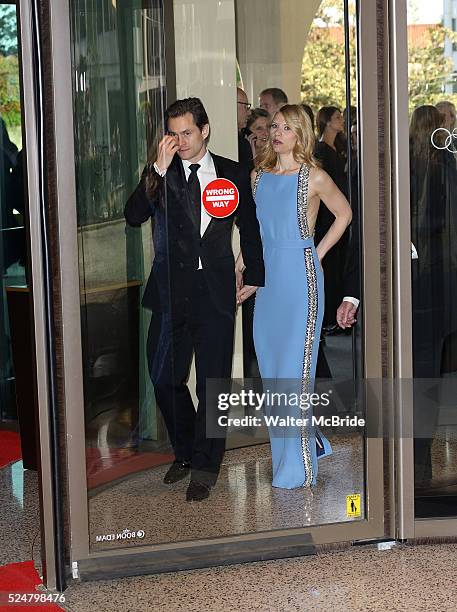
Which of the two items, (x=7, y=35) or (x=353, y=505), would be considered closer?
(x=353, y=505)

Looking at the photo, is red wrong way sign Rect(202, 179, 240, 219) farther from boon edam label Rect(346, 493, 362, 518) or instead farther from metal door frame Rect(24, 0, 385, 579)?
boon edam label Rect(346, 493, 362, 518)

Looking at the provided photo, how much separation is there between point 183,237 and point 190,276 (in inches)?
5.6

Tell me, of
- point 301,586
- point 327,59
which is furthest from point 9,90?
point 301,586

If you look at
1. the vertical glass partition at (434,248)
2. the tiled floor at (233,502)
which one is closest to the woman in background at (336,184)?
the vertical glass partition at (434,248)

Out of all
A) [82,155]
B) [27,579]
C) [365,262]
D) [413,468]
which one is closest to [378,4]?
[365,262]

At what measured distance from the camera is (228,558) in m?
4.01

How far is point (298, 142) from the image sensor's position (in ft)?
13.4

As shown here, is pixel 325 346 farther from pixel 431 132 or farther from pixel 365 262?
pixel 431 132

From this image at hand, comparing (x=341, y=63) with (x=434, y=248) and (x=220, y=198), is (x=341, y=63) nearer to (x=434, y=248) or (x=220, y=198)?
(x=220, y=198)

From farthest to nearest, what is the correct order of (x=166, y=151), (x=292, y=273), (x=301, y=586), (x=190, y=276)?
(x=292, y=273) → (x=190, y=276) → (x=166, y=151) → (x=301, y=586)

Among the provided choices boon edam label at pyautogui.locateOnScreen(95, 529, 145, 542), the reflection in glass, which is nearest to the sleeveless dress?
boon edam label at pyautogui.locateOnScreen(95, 529, 145, 542)

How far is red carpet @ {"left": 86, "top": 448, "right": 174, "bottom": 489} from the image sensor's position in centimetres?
389

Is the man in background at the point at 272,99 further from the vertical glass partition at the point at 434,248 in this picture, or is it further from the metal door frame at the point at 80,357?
the vertical glass partition at the point at 434,248

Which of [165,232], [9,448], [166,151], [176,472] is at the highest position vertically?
[166,151]
